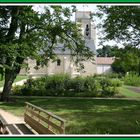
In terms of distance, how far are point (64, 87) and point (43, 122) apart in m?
15.0

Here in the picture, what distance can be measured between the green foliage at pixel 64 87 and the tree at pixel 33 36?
3.13 m

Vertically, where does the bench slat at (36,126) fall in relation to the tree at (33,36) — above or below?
below

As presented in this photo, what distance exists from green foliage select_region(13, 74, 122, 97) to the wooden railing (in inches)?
465

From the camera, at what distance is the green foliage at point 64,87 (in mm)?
26281

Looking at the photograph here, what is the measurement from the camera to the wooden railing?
9.70m

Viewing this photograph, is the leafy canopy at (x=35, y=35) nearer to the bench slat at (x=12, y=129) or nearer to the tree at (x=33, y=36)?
the tree at (x=33, y=36)

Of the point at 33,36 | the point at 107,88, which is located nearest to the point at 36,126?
the point at 33,36

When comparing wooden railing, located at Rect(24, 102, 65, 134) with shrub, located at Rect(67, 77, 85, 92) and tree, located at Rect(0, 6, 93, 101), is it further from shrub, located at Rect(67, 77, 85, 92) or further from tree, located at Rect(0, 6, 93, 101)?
shrub, located at Rect(67, 77, 85, 92)

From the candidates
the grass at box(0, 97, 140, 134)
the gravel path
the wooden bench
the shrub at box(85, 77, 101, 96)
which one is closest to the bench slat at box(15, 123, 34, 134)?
the wooden bench

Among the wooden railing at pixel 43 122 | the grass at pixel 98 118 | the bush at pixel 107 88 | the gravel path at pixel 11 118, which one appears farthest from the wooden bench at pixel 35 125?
the bush at pixel 107 88

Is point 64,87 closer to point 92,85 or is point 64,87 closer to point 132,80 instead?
point 92,85

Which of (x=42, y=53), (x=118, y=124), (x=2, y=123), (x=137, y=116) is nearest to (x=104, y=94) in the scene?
(x=42, y=53)

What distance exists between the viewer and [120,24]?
21.5m

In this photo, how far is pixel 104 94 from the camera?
26.3 m
